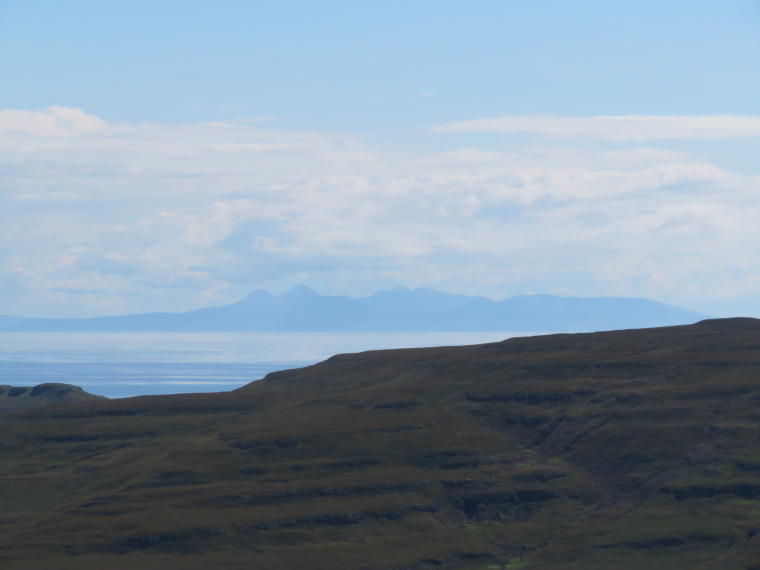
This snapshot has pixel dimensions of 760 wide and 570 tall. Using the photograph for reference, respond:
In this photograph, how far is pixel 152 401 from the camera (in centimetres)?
19750

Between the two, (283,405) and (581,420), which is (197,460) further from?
(581,420)

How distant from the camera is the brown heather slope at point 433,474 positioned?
110 metres

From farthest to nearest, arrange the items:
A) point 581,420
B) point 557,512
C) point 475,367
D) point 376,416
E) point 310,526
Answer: point 475,367 → point 376,416 → point 581,420 → point 557,512 → point 310,526

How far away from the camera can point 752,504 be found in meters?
119

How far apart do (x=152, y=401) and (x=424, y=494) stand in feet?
296

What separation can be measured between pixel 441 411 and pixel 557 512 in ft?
145

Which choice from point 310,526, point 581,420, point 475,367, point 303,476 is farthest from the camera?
point 475,367

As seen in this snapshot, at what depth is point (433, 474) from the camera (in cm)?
13600

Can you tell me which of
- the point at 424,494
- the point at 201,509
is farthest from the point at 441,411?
the point at 201,509

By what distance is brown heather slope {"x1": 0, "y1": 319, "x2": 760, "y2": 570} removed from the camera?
110 meters

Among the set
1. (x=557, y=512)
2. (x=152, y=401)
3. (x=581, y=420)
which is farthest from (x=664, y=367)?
(x=152, y=401)

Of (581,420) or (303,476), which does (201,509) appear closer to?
(303,476)

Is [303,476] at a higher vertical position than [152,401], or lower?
lower

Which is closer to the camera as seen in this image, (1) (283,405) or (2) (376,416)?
(2) (376,416)
